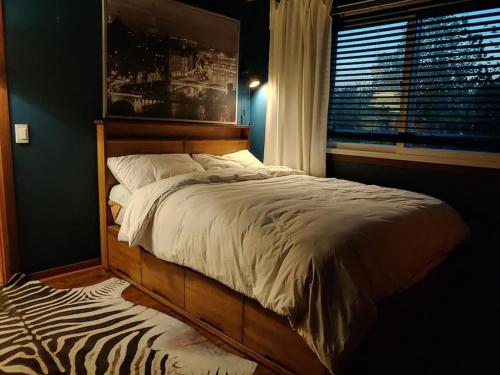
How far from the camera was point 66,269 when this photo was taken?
2.92 meters

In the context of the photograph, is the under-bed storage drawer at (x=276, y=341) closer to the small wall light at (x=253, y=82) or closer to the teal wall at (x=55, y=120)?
the teal wall at (x=55, y=120)

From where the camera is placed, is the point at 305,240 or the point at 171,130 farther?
the point at 171,130

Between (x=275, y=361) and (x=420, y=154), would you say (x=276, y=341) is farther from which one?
(x=420, y=154)

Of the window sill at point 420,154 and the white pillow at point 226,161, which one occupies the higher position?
the window sill at point 420,154

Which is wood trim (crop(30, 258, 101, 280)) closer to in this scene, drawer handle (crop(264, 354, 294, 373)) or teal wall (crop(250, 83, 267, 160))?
drawer handle (crop(264, 354, 294, 373))

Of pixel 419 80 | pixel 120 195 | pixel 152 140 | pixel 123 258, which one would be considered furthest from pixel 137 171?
pixel 419 80

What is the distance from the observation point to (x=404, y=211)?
2.06 m

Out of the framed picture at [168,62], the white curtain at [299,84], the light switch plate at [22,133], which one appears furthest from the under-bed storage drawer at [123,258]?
the white curtain at [299,84]

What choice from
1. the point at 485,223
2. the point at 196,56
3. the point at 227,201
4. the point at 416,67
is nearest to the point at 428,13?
the point at 416,67

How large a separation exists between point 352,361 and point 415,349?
0.72 metres

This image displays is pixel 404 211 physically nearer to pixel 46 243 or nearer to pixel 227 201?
pixel 227 201

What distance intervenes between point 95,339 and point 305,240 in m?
Result: 1.26

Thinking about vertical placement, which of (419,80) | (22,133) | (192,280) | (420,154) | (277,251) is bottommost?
(192,280)

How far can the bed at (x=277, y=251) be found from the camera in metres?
1.51
